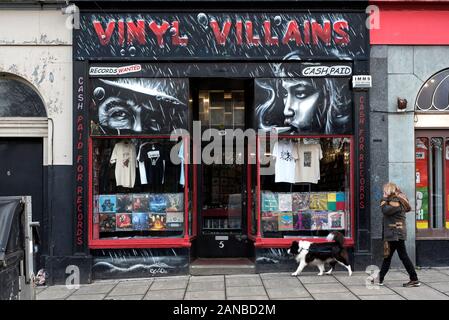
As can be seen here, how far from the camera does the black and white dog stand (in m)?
8.84

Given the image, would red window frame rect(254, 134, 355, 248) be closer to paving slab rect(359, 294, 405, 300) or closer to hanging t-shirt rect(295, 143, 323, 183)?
hanging t-shirt rect(295, 143, 323, 183)

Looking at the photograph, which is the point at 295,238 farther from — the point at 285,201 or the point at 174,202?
the point at 174,202

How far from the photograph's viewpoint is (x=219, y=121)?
10523mm

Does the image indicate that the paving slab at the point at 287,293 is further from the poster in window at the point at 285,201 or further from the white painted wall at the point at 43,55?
the white painted wall at the point at 43,55

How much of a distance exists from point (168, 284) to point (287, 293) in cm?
217

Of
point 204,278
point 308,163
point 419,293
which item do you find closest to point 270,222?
point 308,163

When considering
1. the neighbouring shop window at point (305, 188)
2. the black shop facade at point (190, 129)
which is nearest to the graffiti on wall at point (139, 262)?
the black shop facade at point (190, 129)

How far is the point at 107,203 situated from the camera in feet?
31.4

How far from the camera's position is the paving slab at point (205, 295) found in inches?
301

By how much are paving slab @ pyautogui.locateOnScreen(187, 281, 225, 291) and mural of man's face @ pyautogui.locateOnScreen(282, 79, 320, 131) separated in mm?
3309

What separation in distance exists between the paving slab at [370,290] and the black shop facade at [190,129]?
1144mm

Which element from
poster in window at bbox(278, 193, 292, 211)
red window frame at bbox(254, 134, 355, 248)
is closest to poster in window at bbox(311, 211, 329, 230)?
red window frame at bbox(254, 134, 355, 248)

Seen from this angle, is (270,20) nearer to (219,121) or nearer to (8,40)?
(219,121)
